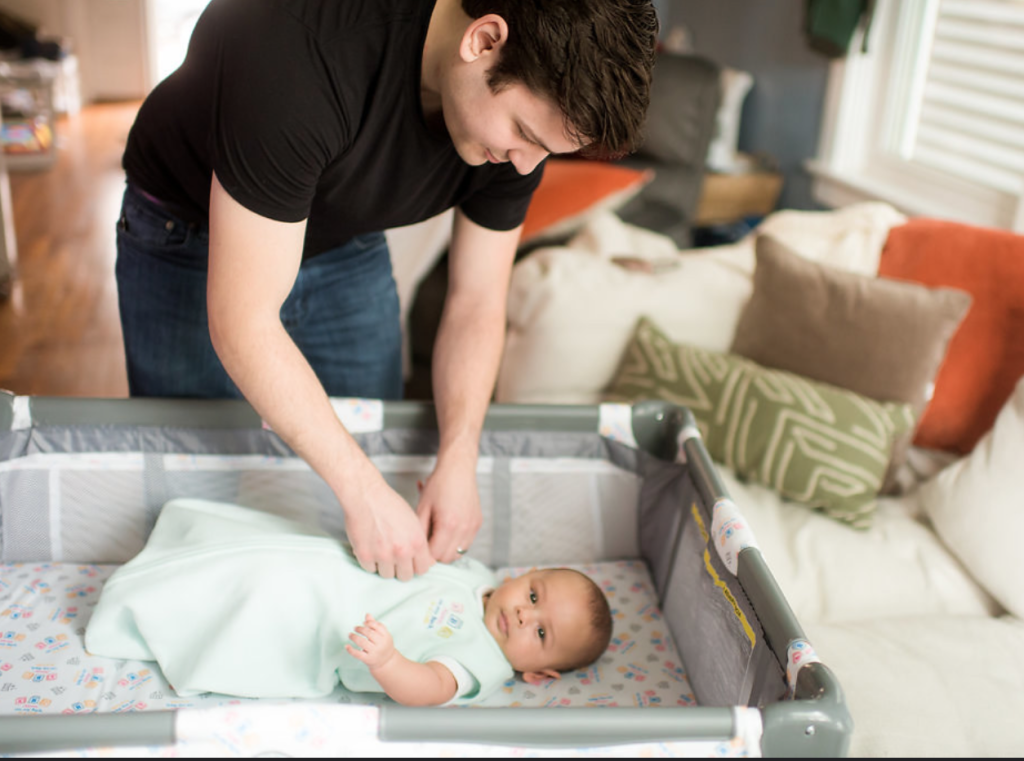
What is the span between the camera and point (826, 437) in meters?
1.65

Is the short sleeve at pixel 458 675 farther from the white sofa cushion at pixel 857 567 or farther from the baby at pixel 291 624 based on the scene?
the white sofa cushion at pixel 857 567

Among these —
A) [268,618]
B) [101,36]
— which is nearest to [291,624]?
[268,618]

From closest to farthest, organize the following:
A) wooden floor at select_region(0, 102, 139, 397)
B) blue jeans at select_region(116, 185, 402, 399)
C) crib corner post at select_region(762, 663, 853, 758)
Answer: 1. crib corner post at select_region(762, 663, 853, 758)
2. blue jeans at select_region(116, 185, 402, 399)
3. wooden floor at select_region(0, 102, 139, 397)

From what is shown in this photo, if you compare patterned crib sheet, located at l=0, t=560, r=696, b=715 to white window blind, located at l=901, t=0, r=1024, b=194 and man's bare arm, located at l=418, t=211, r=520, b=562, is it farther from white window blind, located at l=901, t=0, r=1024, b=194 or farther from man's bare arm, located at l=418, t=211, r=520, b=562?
white window blind, located at l=901, t=0, r=1024, b=194

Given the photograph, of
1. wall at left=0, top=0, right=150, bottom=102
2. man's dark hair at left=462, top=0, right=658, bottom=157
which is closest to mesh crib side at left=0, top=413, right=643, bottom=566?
man's dark hair at left=462, top=0, right=658, bottom=157

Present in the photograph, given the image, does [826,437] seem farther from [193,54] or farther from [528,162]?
[193,54]

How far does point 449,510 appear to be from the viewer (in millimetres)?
1224

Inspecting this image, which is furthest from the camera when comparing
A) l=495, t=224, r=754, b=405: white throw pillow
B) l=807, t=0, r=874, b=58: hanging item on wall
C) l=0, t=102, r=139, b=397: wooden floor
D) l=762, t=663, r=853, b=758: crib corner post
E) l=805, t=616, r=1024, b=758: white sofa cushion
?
l=0, t=102, r=139, b=397: wooden floor

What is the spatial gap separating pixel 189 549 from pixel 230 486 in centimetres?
23

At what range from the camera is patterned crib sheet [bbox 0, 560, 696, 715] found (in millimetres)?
1161

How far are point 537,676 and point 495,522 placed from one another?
29cm

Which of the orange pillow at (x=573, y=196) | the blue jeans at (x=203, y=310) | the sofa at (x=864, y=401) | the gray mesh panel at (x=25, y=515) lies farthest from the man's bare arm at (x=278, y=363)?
the orange pillow at (x=573, y=196)

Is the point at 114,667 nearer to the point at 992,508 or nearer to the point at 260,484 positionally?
the point at 260,484

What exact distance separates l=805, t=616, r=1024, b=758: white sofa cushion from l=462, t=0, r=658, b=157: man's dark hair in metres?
0.82
